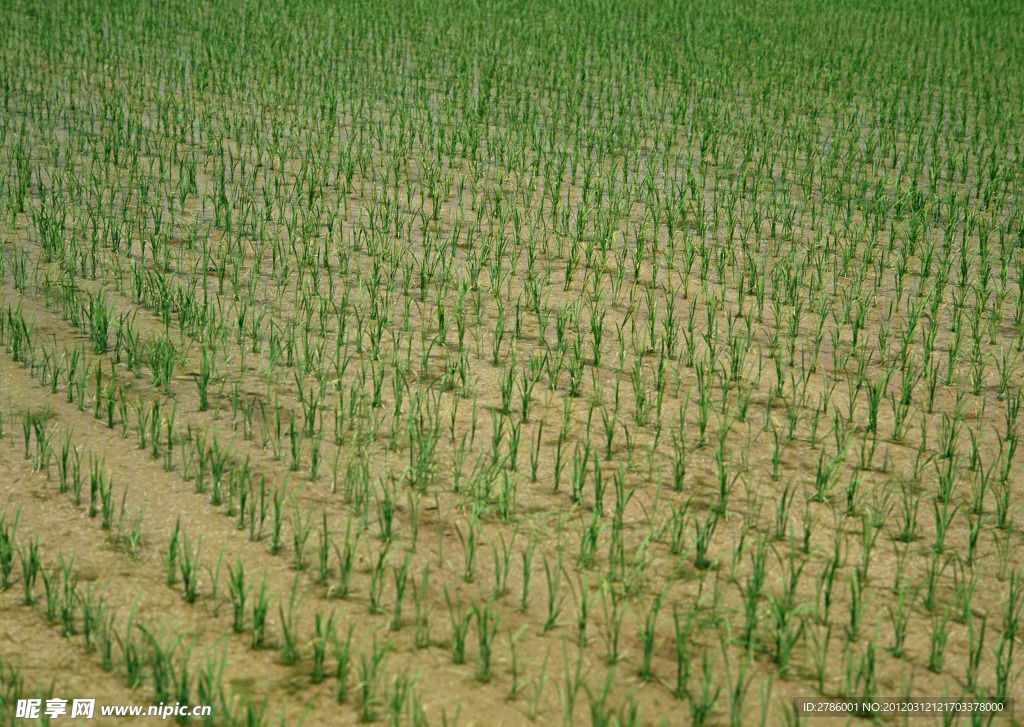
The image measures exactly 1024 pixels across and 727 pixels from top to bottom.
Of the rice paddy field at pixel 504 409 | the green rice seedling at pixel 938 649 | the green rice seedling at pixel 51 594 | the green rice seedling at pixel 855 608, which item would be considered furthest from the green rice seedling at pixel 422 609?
the green rice seedling at pixel 938 649

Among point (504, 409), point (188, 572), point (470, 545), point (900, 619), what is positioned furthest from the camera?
point (504, 409)


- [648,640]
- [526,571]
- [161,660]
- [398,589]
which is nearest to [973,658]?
[648,640]

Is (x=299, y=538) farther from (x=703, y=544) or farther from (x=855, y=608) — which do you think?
(x=855, y=608)

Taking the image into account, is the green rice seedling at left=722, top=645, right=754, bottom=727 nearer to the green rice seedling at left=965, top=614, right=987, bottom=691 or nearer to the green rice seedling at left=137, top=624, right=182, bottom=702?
the green rice seedling at left=965, top=614, right=987, bottom=691

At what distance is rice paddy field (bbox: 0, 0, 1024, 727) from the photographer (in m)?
2.42

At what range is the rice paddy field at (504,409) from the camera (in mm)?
2424

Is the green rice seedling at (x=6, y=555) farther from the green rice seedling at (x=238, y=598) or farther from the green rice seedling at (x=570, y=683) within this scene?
the green rice seedling at (x=570, y=683)

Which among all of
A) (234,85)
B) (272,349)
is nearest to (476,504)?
(272,349)

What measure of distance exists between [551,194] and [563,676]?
348 centimetres

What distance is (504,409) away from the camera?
3.50 m

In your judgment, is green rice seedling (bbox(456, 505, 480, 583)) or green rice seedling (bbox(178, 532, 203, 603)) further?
green rice seedling (bbox(456, 505, 480, 583))

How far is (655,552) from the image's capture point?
285 centimetres

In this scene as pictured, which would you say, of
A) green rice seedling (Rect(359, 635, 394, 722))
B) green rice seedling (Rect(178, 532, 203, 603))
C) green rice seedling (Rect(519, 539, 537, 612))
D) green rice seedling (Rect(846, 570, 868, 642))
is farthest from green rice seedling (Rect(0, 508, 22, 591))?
green rice seedling (Rect(846, 570, 868, 642))

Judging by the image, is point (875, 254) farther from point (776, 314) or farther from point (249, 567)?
point (249, 567)
